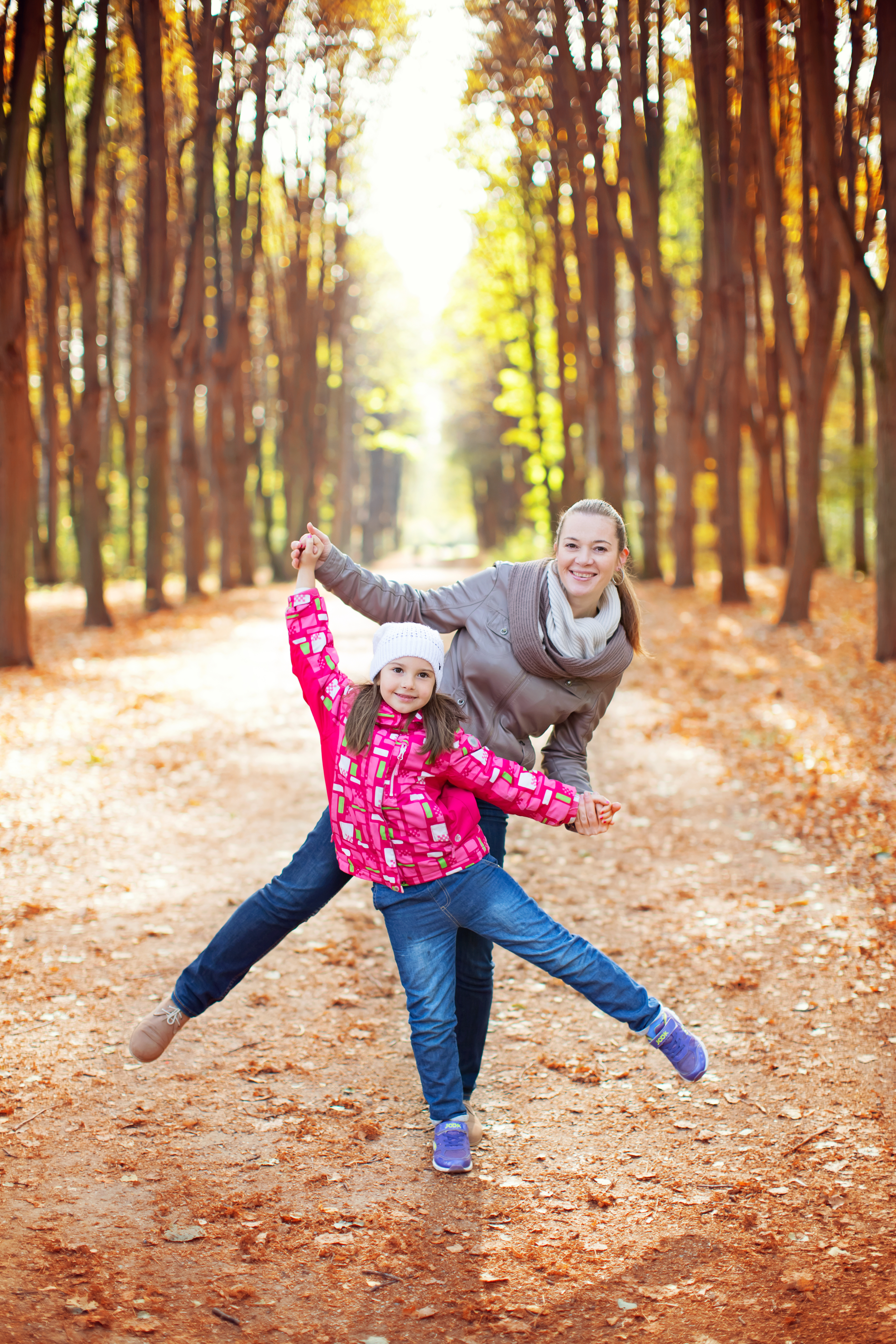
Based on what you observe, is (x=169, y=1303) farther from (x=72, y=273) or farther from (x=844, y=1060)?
(x=72, y=273)

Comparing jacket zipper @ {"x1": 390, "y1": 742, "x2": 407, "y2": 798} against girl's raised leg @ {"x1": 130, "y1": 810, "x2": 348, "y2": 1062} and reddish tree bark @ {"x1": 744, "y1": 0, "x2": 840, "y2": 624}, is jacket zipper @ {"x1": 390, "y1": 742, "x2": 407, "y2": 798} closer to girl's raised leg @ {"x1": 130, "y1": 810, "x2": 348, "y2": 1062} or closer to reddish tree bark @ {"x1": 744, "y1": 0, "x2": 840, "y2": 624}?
girl's raised leg @ {"x1": 130, "y1": 810, "x2": 348, "y2": 1062}


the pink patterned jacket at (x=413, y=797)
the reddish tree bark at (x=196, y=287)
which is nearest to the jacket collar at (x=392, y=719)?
the pink patterned jacket at (x=413, y=797)

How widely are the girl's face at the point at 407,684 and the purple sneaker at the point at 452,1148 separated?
134cm

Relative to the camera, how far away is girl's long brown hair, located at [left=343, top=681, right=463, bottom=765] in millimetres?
3193

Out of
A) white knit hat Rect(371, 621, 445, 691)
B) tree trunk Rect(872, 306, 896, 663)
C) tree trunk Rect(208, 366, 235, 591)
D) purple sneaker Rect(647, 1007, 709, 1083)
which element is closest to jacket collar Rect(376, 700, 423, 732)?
white knit hat Rect(371, 621, 445, 691)

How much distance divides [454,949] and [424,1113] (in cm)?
86

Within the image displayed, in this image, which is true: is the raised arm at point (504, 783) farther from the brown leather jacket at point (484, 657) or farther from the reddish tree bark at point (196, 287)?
the reddish tree bark at point (196, 287)

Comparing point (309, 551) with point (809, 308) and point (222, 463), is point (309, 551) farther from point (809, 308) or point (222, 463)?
point (222, 463)

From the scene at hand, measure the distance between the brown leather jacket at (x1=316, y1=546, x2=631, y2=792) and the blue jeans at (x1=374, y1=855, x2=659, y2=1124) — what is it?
1.45 ft

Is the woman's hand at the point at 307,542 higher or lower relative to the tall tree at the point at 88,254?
lower

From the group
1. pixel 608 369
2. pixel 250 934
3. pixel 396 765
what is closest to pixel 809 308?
pixel 608 369

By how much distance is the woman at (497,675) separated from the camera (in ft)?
11.3

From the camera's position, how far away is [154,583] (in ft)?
60.9

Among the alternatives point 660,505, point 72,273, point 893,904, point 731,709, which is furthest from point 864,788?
point 660,505
